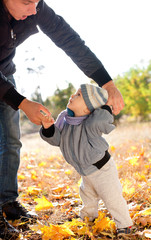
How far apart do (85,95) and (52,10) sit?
3.13 feet

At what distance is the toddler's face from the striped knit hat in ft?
0.11

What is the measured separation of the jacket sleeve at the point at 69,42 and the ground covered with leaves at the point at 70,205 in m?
1.12

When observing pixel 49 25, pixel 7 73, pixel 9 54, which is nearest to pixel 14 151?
pixel 7 73

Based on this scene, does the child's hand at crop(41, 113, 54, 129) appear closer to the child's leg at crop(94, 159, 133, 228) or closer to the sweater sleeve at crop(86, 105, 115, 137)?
the sweater sleeve at crop(86, 105, 115, 137)

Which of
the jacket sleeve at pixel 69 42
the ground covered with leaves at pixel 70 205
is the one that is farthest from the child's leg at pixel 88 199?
the jacket sleeve at pixel 69 42

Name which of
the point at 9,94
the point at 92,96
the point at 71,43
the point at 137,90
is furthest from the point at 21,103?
the point at 137,90

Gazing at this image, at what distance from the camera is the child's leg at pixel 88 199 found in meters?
1.96

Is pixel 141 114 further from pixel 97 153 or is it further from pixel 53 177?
pixel 97 153

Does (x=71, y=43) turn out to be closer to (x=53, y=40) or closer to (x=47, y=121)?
(x=53, y=40)

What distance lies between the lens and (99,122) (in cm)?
174

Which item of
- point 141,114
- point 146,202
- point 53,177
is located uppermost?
point 146,202

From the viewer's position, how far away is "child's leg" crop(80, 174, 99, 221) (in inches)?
77.2

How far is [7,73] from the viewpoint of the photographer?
221cm

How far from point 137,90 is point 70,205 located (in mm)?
13994
